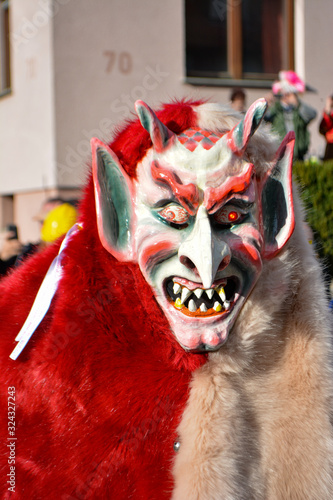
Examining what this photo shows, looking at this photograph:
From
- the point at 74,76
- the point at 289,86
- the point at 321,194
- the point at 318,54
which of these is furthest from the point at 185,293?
the point at 318,54

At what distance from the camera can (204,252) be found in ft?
4.94

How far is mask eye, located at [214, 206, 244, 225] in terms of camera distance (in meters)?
1.63

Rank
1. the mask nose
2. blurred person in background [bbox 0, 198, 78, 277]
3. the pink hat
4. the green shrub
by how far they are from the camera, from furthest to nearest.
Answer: the pink hat, the green shrub, blurred person in background [bbox 0, 198, 78, 277], the mask nose

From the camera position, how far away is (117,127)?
74.1 inches

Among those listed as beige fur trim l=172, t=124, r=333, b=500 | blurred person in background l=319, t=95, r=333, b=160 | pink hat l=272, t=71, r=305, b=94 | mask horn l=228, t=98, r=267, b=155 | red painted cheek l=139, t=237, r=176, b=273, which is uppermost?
pink hat l=272, t=71, r=305, b=94

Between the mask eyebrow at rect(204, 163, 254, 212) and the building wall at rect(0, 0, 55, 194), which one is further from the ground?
the building wall at rect(0, 0, 55, 194)

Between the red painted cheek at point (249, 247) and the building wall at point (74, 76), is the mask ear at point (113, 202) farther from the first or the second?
the building wall at point (74, 76)

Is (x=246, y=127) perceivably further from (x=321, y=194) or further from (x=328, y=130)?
(x=328, y=130)

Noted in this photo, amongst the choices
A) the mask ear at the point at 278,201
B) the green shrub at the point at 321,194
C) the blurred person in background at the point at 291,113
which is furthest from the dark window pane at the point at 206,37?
the mask ear at the point at 278,201

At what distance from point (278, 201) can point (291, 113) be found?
486 centimetres

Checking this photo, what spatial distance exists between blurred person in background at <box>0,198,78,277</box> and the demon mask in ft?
4.43

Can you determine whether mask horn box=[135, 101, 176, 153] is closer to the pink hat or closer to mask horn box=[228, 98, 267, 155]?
mask horn box=[228, 98, 267, 155]

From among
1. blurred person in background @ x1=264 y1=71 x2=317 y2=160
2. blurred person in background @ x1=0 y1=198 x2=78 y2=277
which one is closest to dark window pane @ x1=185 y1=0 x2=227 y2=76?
blurred person in background @ x1=264 y1=71 x2=317 y2=160

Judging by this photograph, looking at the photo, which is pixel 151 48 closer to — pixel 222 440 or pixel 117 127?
pixel 117 127
